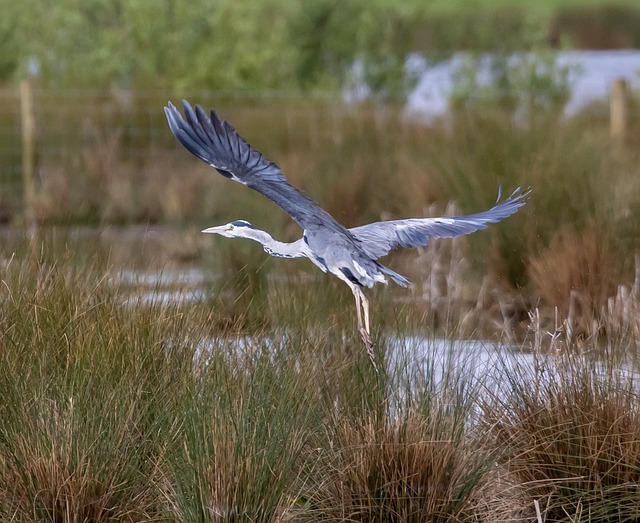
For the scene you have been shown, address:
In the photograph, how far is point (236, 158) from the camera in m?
3.84

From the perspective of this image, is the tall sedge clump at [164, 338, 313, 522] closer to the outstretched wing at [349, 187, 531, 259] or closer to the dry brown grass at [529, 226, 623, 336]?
the outstretched wing at [349, 187, 531, 259]

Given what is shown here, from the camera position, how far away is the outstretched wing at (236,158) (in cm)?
380

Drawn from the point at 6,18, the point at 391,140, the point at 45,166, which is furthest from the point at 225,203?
the point at 6,18

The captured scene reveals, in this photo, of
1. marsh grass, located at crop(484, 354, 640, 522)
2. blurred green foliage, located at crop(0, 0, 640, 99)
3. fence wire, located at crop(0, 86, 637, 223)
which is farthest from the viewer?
blurred green foliage, located at crop(0, 0, 640, 99)

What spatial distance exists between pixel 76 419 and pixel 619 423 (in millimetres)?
1707

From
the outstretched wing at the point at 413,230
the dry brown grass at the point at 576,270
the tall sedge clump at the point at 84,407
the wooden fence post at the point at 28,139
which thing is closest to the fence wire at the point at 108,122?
the wooden fence post at the point at 28,139

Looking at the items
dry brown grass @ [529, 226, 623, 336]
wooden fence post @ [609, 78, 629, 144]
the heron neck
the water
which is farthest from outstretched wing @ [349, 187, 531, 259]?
the water

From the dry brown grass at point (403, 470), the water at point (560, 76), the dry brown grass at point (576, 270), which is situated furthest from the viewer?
the water at point (560, 76)

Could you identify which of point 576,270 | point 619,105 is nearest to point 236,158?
point 576,270

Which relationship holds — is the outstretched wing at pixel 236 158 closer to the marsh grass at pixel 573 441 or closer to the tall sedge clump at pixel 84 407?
the tall sedge clump at pixel 84 407

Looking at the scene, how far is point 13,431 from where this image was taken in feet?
13.4

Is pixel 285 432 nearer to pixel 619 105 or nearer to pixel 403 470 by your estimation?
pixel 403 470

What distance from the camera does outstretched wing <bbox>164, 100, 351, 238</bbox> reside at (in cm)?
380

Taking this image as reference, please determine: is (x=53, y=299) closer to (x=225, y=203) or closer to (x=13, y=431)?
(x=13, y=431)
